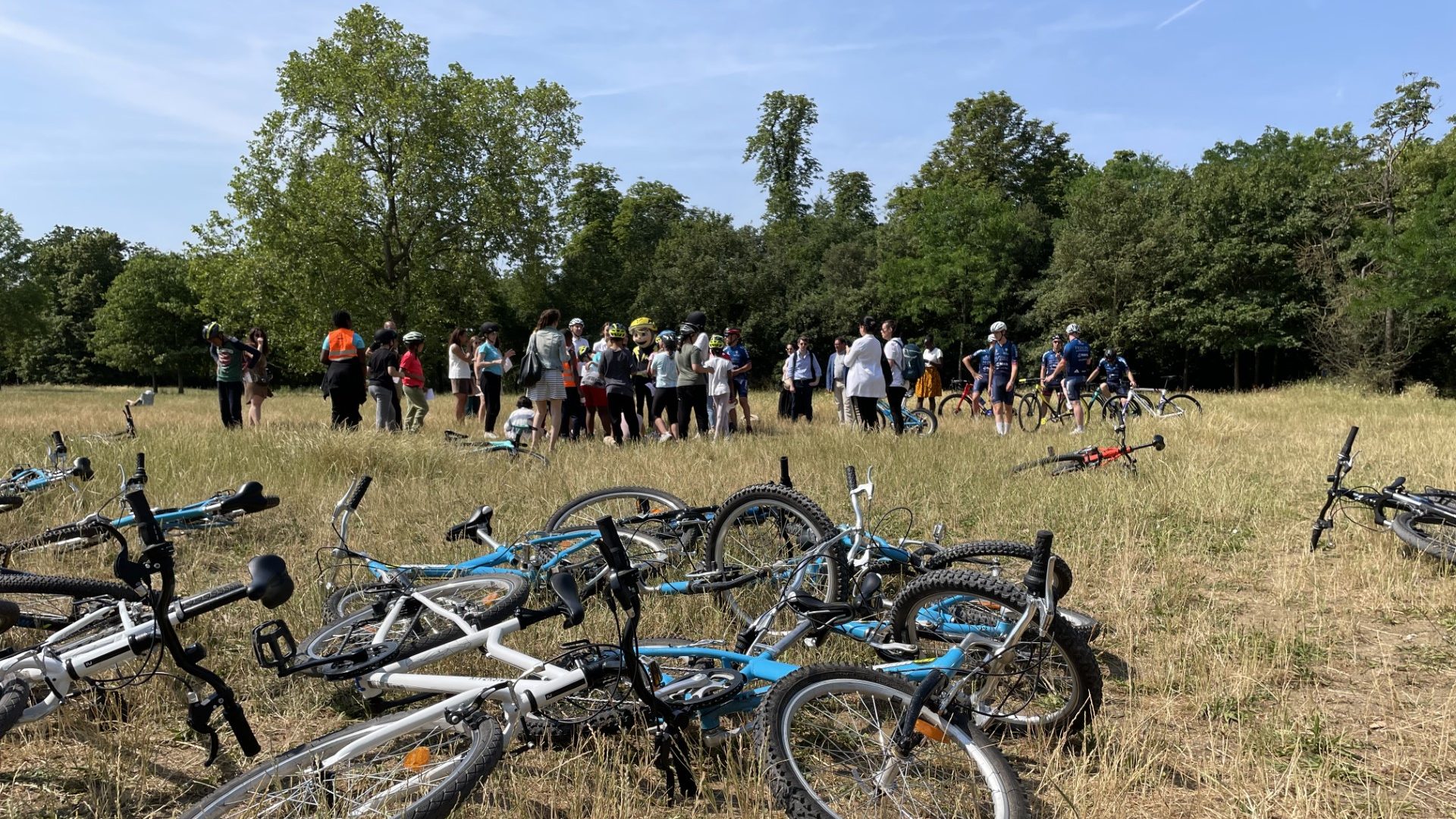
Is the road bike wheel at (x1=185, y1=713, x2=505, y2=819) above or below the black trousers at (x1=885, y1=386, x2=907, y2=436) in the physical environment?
below

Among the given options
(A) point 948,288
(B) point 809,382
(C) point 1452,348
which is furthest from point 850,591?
(A) point 948,288

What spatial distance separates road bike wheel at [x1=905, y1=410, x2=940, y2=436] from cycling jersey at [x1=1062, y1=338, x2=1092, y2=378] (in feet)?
6.95

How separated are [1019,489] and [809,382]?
296 inches

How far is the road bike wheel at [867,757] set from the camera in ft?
7.69

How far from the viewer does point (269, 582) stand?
7.27 feet

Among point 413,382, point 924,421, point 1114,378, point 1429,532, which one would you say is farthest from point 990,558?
point 1114,378

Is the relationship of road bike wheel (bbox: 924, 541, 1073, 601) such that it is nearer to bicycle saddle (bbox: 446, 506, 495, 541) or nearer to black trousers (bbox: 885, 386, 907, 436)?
bicycle saddle (bbox: 446, 506, 495, 541)

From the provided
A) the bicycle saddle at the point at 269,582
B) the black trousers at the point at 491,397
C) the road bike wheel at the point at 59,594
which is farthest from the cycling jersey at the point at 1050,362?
the bicycle saddle at the point at 269,582

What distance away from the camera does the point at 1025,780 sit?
2.83m

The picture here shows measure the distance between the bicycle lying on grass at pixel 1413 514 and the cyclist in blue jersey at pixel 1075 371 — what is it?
682cm

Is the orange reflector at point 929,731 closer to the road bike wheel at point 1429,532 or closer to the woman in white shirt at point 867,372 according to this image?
the road bike wheel at point 1429,532

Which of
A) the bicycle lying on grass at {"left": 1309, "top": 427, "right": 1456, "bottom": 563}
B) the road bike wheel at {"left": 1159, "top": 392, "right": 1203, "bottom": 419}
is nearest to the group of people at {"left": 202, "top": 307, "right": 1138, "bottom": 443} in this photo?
the road bike wheel at {"left": 1159, "top": 392, "right": 1203, "bottom": 419}

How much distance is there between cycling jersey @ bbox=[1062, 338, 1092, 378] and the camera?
40.9 feet

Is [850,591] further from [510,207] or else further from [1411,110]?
[1411,110]
